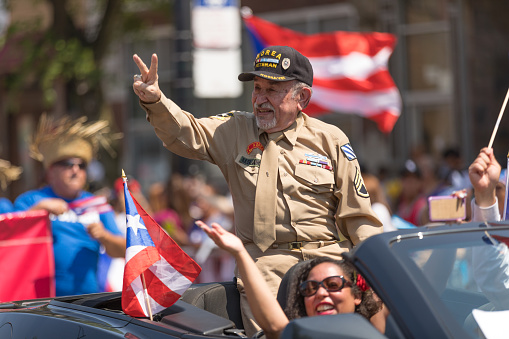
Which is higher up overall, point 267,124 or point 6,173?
point 267,124

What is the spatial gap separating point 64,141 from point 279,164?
7.87ft

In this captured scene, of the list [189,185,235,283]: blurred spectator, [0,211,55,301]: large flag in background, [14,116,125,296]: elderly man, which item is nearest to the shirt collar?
[14,116,125,296]: elderly man

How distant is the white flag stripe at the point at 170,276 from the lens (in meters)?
3.66

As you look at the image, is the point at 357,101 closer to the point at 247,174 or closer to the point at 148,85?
the point at 247,174

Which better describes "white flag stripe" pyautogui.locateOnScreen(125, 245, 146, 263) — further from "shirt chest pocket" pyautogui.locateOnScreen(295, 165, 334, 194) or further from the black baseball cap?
the black baseball cap

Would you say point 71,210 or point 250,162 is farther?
point 71,210

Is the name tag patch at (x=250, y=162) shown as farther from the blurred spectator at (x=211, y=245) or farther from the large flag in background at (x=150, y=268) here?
the blurred spectator at (x=211, y=245)

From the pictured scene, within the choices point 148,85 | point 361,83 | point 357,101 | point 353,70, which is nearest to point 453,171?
point 357,101

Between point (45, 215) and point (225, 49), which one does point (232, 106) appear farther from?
point (45, 215)

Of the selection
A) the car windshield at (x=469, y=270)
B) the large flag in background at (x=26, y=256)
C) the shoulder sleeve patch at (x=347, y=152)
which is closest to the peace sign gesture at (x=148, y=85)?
the shoulder sleeve patch at (x=347, y=152)

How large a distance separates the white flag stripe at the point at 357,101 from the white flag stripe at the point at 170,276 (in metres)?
5.86

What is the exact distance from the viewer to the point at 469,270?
3.02 m

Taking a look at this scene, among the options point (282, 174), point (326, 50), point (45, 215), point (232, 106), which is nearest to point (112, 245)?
point (45, 215)

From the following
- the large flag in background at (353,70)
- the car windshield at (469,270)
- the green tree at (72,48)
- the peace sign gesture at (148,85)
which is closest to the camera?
the car windshield at (469,270)
